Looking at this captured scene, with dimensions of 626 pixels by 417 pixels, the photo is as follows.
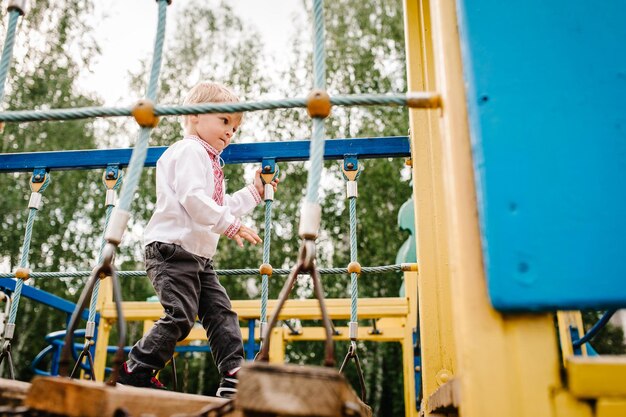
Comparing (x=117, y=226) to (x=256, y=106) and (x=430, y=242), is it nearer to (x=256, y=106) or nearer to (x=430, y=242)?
(x=256, y=106)

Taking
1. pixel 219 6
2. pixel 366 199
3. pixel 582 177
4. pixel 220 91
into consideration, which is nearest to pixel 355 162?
pixel 220 91

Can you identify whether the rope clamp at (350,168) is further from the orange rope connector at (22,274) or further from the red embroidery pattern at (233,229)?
the orange rope connector at (22,274)

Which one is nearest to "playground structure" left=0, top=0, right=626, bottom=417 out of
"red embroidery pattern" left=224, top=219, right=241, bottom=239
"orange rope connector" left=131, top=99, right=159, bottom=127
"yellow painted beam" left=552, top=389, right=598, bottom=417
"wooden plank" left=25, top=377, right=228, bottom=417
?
"yellow painted beam" left=552, top=389, right=598, bottom=417

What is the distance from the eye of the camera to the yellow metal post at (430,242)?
149 cm

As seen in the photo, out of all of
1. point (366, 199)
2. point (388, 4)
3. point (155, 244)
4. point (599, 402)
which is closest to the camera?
point (599, 402)

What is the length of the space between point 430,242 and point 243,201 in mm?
970

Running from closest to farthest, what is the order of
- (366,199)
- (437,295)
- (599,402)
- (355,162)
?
(599,402), (437,295), (355,162), (366,199)

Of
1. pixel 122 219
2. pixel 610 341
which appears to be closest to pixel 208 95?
pixel 122 219

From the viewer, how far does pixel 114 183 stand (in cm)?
223

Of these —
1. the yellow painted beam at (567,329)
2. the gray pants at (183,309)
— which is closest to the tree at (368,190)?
the yellow painted beam at (567,329)

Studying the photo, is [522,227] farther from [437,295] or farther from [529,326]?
[437,295]

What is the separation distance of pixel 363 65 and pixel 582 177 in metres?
9.79

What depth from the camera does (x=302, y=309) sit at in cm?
390

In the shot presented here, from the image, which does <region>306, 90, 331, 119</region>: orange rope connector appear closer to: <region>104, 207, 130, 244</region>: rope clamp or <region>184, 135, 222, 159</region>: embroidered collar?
<region>104, 207, 130, 244</region>: rope clamp
